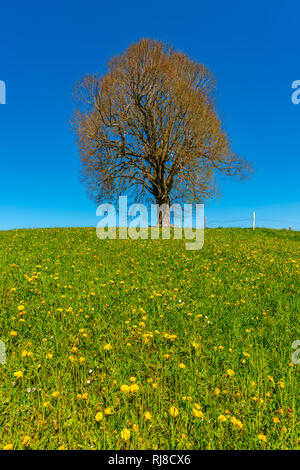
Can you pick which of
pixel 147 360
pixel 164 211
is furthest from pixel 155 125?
pixel 147 360

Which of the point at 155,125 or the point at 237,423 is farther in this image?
the point at 155,125

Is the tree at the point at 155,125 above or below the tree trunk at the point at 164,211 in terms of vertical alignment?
above

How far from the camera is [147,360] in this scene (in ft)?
10.3

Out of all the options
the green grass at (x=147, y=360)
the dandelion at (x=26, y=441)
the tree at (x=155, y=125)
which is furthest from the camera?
the tree at (x=155, y=125)

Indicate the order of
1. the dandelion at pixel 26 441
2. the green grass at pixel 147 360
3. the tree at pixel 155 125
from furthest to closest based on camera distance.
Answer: the tree at pixel 155 125 < the green grass at pixel 147 360 < the dandelion at pixel 26 441

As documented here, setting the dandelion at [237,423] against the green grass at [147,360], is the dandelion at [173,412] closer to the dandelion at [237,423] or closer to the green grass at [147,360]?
the green grass at [147,360]

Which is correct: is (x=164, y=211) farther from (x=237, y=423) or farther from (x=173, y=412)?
(x=237, y=423)

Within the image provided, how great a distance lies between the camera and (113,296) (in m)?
5.04

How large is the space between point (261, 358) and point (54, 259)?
643 cm

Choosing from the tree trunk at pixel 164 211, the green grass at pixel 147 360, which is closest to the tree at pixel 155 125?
the tree trunk at pixel 164 211

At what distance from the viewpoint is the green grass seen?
2.21m

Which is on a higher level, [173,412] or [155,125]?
[155,125]

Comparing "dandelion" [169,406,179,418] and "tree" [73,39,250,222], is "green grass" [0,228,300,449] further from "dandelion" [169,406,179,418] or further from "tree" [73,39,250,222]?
"tree" [73,39,250,222]

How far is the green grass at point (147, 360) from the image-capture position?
2215 mm
